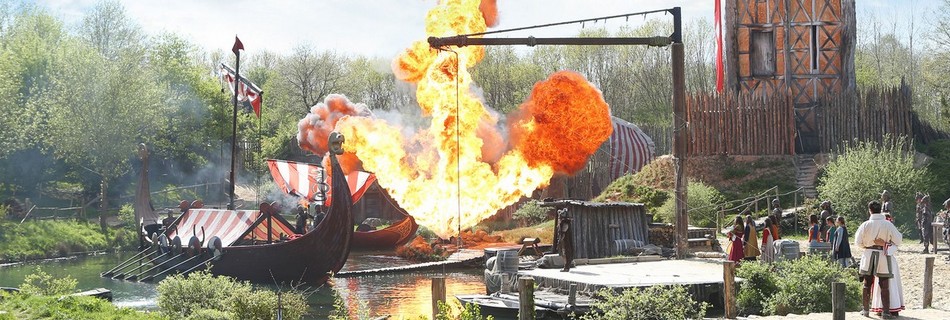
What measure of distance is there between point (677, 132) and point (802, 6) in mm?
20734

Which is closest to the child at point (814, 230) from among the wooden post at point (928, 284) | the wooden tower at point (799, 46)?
the wooden post at point (928, 284)

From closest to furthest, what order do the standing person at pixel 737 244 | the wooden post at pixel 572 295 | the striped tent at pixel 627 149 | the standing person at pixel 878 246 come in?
the standing person at pixel 878 246 → the wooden post at pixel 572 295 → the standing person at pixel 737 244 → the striped tent at pixel 627 149

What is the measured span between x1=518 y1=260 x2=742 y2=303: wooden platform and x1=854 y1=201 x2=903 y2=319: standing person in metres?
4.64

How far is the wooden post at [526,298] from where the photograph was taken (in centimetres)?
1733

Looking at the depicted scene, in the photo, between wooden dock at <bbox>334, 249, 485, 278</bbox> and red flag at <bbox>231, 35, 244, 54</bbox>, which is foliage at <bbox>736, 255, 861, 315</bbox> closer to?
wooden dock at <bbox>334, 249, 485, 278</bbox>

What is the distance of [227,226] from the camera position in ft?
127

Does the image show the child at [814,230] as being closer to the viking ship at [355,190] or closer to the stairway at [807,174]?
the stairway at [807,174]

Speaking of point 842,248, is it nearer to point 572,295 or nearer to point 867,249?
point 867,249

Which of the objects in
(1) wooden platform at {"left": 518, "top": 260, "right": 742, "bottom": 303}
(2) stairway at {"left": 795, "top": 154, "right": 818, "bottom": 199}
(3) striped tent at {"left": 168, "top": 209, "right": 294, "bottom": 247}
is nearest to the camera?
(1) wooden platform at {"left": 518, "top": 260, "right": 742, "bottom": 303}

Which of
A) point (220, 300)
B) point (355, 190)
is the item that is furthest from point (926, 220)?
point (355, 190)

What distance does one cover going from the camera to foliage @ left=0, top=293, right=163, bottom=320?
1667cm

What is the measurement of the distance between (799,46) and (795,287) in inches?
986

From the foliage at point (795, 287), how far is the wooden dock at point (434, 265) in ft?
52.3

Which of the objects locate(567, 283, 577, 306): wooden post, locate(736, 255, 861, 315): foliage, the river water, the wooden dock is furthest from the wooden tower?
locate(567, 283, 577, 306): wooden post
